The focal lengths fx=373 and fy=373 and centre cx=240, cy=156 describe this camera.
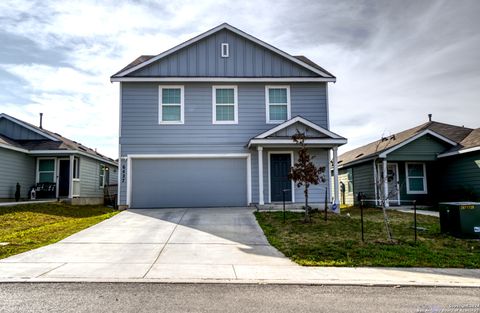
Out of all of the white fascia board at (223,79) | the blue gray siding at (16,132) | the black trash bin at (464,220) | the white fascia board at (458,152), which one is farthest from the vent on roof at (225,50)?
the blue gray siding at (16,132)

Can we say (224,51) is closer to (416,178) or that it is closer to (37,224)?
(37,224)

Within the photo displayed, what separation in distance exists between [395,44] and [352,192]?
11.9 m

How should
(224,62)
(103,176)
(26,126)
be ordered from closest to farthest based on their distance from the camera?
1. (224,62)
2. (26,126)
3. (103,176)

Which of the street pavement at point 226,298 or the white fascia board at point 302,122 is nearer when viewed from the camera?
the street pavement at point 226,298

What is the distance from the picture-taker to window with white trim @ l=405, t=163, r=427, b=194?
19.2m

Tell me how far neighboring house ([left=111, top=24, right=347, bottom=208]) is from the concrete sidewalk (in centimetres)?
481

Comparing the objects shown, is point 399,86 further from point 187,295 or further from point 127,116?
point 187,295

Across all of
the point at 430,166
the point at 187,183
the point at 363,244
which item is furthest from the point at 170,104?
the point at 430,166

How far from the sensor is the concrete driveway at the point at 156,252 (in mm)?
6605

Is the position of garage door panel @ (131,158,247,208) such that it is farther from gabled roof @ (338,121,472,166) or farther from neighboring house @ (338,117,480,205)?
gabled roof @ (338,121,472,166)

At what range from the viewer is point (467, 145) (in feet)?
56.2

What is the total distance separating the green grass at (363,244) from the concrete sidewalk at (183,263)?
1.43ft

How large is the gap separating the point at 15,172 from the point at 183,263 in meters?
15.4

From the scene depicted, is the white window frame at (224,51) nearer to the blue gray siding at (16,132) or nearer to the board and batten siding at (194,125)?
the board and batten siding at (194,125)
